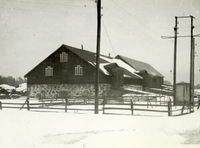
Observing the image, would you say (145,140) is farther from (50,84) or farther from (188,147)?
(50,84)

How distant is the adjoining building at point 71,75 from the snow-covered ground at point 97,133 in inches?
495

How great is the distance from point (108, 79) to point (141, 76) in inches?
293

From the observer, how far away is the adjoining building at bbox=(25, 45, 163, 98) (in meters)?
23.2

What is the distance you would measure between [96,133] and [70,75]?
50.4 feet

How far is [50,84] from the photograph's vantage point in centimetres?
2406

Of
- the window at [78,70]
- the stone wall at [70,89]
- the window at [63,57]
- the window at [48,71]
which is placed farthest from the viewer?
the window at [48,71]

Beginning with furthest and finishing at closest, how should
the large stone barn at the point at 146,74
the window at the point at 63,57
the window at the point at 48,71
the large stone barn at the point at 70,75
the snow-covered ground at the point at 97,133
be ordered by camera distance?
the large stone barn at the point at 146,74 → the window at the point at 48,71 → the window at the point at 63,57 → the large stone barn at the point at 70,75 → the snow-covered ground at the point at 97,133

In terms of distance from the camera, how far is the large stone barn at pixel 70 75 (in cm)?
2322

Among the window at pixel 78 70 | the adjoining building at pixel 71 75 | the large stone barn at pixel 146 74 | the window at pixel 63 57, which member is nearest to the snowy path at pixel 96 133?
the adjoining building at pixel 71 75

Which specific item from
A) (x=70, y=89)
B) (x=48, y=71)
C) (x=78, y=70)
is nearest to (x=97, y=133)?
(x=70, y=89)

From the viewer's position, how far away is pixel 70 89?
76.8 ft

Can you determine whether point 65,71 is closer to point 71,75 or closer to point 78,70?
point 71,75

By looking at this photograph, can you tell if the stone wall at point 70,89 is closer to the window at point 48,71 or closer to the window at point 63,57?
the window at point 48,71

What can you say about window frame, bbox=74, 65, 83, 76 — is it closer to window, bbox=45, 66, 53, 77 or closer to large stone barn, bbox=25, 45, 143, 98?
large stone barn, bbox=25, 45, 143, 98
